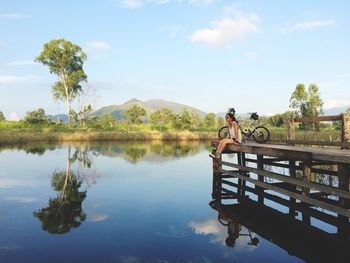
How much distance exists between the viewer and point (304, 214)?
10570mm

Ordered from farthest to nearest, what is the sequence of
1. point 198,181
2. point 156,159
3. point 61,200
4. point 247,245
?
1. point 156,159
2. point 198,181
3. point 61,200
4. point 247,245

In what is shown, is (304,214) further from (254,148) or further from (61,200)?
(61,200)

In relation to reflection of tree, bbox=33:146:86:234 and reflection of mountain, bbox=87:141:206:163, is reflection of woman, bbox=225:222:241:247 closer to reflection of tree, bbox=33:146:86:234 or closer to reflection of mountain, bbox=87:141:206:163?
reflection of tree, bbox=33:146:86:234

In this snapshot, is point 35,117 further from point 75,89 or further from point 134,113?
point 134,113

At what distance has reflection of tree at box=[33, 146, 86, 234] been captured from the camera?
10.3 metres

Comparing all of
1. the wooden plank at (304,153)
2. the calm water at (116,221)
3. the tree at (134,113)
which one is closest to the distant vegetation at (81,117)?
the calm water at (116,221)

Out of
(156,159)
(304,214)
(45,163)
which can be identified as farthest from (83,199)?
(156,159)

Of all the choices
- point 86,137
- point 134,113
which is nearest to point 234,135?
point 86,137

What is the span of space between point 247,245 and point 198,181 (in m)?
9.83

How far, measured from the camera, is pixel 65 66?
234 ft

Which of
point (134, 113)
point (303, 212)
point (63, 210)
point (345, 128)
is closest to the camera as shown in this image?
point (303, 212)

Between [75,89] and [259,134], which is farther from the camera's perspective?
[75,89]

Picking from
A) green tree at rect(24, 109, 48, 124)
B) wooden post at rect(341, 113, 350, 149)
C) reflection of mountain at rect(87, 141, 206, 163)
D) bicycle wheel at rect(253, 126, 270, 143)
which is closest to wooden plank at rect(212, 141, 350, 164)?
wooden post at rect(341, 113, 350, 149)

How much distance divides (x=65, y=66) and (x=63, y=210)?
212 ft
